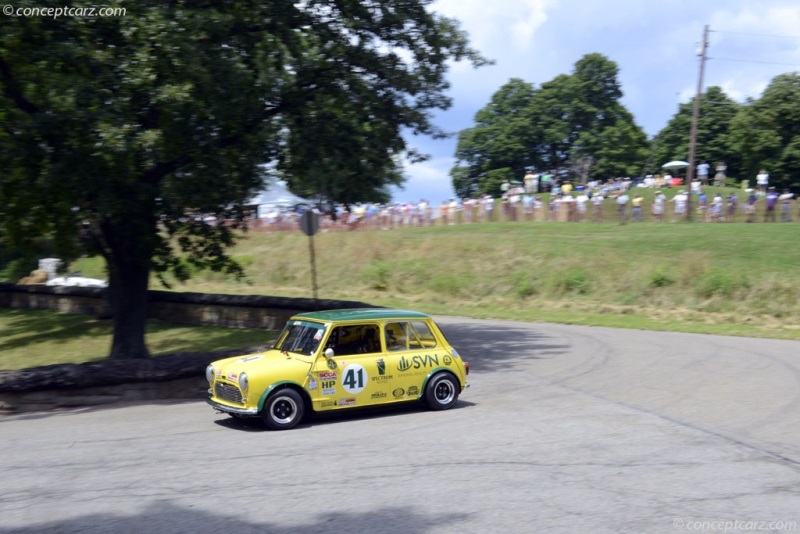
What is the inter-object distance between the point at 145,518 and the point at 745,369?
11400 millimetres

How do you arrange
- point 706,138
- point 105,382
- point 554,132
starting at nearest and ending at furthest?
point 105,382, point 706,138, point 554,132

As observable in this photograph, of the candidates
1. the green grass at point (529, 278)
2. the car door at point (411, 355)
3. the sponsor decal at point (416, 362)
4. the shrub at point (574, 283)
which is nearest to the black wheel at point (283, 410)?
the car door at point (411, 355)

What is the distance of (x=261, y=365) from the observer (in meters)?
10.2

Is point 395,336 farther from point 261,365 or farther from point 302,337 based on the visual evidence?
point 261,365

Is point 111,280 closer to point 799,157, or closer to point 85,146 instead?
point 85,146

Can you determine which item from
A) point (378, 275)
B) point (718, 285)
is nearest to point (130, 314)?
point (718, 285)

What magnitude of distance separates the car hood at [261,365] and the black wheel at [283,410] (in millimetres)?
293

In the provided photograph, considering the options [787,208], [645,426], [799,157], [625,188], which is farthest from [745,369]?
[799,157]

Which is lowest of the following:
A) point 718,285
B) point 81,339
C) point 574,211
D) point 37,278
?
point 81,339

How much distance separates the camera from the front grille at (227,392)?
396 inches

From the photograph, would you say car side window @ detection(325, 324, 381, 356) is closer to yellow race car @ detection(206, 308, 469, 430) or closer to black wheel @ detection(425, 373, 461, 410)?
yellow race car @ detection(206, 308, 469, 430)

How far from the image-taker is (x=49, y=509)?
267 inches

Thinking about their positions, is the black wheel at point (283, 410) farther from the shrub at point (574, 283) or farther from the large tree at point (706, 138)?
the large tree at point (706, 138)

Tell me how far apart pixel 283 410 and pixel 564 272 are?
74.1 ft
